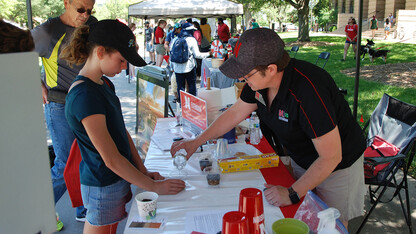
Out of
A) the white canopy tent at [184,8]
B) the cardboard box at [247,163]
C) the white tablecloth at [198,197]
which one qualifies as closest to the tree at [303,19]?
the white canopy tent at [184,8]

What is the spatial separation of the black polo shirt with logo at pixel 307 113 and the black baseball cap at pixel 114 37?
0.71 meters

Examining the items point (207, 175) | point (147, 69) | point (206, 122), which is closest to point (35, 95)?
point (207, 175)

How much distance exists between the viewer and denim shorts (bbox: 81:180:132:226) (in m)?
1.74

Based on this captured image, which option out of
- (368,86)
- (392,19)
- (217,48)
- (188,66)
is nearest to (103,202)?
(188,66)

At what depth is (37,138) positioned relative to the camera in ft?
2.09

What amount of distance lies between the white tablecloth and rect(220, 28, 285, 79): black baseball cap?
0.61 m

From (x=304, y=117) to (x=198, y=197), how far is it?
2.15 feet

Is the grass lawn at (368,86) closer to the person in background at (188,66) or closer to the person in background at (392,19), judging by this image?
the person in background at (188,66)

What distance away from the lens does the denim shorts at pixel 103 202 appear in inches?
68.4

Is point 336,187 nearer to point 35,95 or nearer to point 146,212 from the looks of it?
point 146,212

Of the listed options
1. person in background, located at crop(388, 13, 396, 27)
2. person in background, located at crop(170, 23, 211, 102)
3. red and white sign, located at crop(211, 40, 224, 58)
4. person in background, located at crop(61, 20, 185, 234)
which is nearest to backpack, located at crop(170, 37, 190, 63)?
person in background, located at crop(170, 23, 211, 102)

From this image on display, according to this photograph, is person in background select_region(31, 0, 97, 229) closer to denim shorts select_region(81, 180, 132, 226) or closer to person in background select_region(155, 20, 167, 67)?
denim shorts select_region(81, 180, 132, 226)

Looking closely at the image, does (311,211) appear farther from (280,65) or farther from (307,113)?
(280,65)

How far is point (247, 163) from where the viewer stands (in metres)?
2.12
